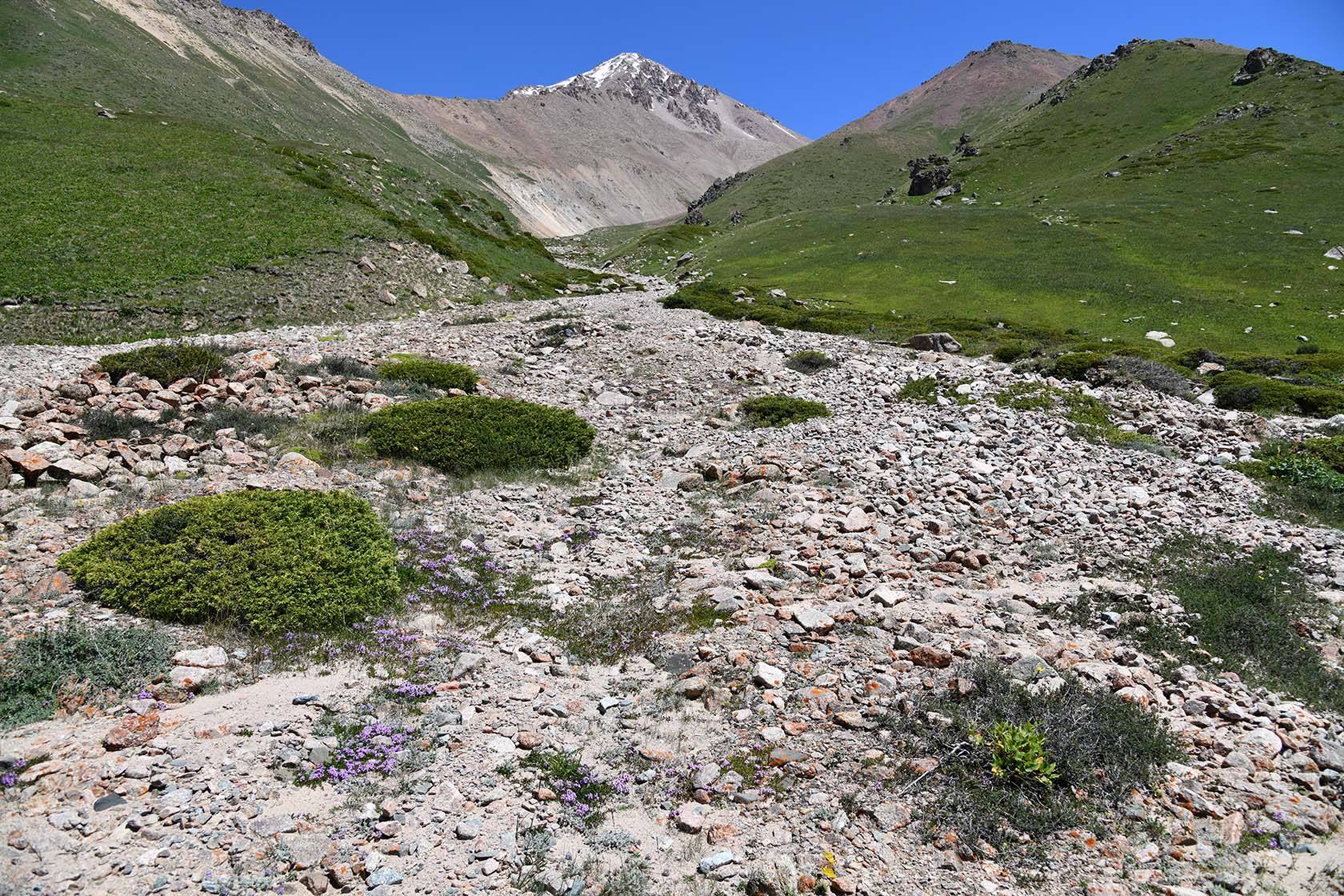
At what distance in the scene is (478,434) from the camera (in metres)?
17.2

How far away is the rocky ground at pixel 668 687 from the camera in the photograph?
605 centimetres

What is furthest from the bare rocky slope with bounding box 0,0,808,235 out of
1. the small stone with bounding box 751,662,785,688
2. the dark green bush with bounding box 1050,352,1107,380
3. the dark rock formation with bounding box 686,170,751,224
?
the small stone with bounding box 751,662,785,688

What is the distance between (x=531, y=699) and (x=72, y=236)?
3705 cm

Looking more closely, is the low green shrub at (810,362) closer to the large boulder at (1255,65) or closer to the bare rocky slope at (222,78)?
the bare rocky slope at (222,78)

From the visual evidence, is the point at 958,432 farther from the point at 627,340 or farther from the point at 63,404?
the point at 63,404

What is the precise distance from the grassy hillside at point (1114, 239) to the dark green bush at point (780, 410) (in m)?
17.3

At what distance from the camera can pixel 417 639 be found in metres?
9.59

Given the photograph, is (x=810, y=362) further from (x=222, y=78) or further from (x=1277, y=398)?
(x=222, y=78)

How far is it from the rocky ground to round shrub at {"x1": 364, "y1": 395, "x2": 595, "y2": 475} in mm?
793

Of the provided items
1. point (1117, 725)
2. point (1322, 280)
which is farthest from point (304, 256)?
point (1322, 280)

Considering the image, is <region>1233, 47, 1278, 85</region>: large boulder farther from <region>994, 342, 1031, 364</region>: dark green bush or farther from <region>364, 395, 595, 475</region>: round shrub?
<region>364, 395, 595, 475</region>: round shrub

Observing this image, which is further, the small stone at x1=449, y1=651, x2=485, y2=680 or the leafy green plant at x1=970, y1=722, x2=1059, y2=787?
the small stone at x1=449, y1=651, x2=485, y2=680

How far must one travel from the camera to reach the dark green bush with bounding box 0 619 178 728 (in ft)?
23.8

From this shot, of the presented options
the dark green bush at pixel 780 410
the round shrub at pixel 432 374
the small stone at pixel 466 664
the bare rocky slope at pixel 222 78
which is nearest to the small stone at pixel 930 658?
the small stone at pixel 466 664
